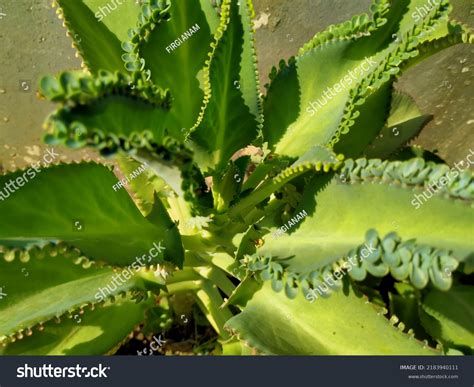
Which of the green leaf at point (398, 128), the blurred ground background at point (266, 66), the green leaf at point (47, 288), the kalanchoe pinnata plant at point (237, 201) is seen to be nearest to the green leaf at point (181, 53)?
the kalanchoe pinnata plant at point (237, 201)

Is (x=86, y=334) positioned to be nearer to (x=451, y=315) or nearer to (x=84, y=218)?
(x=84, y=218)

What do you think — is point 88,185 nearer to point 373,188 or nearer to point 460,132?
point 373,188

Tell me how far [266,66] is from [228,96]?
835mm

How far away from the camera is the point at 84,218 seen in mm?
1012

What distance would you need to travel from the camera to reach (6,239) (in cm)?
90

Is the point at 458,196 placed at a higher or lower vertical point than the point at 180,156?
lower

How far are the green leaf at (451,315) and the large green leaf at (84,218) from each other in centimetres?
58

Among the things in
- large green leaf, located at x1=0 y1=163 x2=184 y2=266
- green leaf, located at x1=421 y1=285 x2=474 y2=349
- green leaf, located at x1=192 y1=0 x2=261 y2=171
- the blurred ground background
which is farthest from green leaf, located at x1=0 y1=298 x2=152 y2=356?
the blurred ground background

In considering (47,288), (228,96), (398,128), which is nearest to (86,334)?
(47,288)

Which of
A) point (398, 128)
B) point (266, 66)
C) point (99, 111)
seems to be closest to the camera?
point (99, 111)

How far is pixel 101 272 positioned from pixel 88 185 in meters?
0.18

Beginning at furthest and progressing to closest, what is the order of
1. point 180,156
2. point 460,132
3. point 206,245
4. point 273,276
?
point 460,132 < point 206,245 < point 273,276 < point 180,156
